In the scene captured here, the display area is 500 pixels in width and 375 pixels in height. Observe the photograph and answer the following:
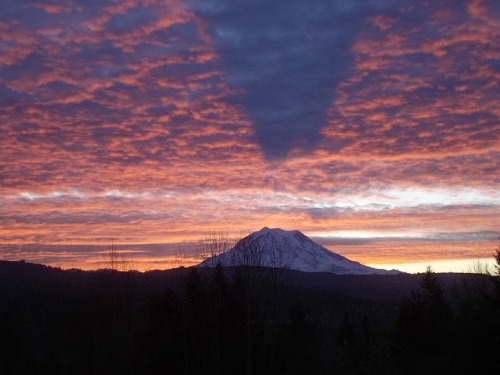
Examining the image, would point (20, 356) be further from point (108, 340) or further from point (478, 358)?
point (478, 358)

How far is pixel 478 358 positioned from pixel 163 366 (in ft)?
62.2

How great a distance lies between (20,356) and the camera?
41.6 m

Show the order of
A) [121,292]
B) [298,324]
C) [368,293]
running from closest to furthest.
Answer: [121,292] → [298,324] → [368,293]

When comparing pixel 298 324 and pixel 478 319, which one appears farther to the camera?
pixel 298 324

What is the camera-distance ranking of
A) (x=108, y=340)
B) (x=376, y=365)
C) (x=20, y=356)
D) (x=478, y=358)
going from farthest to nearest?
(x=20, y=356), (x=108, y=340), (x=376, y=365), (x=478, y=358)

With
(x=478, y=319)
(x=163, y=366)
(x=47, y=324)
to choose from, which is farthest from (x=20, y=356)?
(x=478, y=319)

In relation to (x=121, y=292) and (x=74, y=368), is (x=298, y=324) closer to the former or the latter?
(x=121, y=292)

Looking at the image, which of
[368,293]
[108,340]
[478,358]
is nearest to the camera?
[478,358]

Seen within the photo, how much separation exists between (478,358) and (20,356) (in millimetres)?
31723

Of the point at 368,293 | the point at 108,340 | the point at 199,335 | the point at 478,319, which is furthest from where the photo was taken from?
the point at 368,293

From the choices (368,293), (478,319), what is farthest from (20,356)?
(368,293)

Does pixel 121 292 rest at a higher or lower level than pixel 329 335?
higher

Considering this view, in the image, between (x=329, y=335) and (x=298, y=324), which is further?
(x=329, y=335)

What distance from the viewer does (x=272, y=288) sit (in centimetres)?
3581
